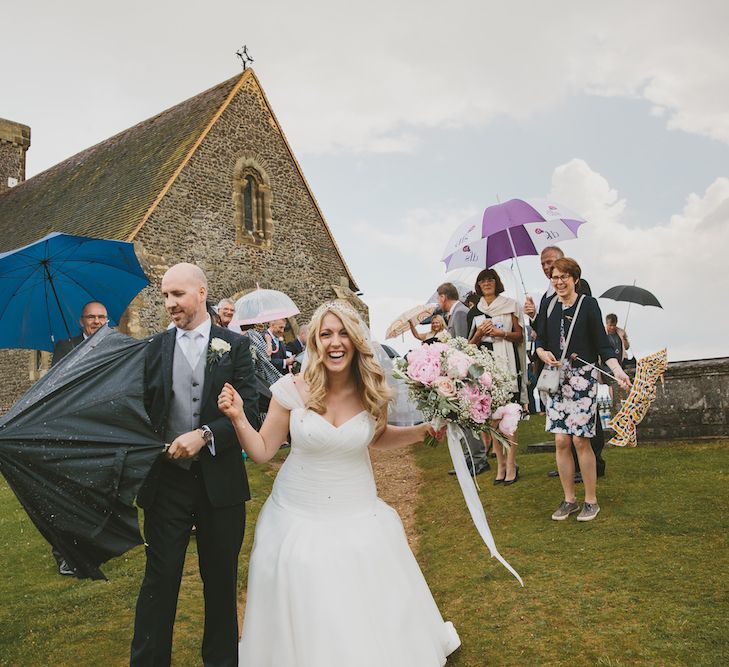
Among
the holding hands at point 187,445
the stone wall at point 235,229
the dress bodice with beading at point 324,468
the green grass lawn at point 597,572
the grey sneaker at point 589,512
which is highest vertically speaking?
the stone wall at point 235,229

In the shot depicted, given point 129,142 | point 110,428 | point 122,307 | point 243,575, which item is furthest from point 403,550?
point 129,142

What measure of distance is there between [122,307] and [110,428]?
2.64 meters

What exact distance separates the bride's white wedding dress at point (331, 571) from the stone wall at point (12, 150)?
3477cm

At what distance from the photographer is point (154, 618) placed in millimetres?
3564

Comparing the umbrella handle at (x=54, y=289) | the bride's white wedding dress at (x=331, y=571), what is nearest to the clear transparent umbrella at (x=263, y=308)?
the umbrella handle at (x=54, y=289)

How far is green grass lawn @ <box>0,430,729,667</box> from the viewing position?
158 inches

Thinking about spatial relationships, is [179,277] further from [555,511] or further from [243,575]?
[555,511]

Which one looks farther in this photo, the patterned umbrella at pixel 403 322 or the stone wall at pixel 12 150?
the stone wall at pixel 12 150

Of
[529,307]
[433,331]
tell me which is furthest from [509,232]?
[433,331]

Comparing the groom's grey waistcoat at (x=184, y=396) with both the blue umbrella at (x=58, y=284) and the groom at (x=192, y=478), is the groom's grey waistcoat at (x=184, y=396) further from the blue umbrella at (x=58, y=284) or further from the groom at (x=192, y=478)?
the blue umbrella at (x=58, y=284)

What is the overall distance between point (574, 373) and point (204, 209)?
47.9 ft

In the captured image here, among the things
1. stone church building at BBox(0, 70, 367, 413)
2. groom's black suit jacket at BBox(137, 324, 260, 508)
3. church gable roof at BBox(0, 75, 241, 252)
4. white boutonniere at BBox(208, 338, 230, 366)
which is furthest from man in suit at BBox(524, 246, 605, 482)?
church gable roof at BBox(0, 75, 241, 252)

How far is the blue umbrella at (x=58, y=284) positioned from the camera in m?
5.03

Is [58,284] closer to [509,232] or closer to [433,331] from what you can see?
[509,232]
